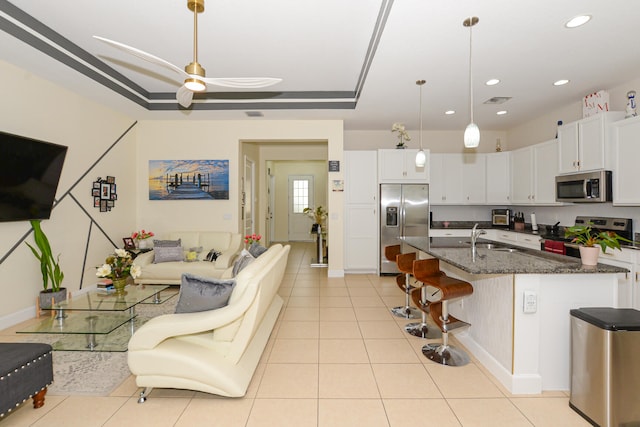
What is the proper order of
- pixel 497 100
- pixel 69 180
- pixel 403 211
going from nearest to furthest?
Answer: pixel 69 180, pixel 497 100, pixel 403 211

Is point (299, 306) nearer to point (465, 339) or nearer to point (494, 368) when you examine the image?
point (465, 339)

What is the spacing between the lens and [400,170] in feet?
19.2

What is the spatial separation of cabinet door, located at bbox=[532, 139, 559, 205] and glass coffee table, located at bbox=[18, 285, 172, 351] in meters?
5.78

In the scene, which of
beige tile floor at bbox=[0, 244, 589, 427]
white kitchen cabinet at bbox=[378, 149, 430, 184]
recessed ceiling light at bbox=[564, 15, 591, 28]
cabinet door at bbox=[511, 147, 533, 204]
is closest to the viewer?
beige tile floor at bbox=[0, 244, 589, 427]

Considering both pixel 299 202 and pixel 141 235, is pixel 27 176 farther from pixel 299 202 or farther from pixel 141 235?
pixel 299 202

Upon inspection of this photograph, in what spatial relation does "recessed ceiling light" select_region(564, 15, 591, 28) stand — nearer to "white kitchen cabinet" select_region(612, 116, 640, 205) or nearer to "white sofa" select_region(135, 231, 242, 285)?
"white kitchen cabinet" select_region(612, 116, 640, 205)

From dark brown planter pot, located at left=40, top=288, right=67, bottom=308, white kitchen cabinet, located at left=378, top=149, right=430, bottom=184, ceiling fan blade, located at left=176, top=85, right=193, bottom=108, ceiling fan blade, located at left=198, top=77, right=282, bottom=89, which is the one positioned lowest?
dark brown planter pot, located at left=40, top=288, right=67, bottom=308

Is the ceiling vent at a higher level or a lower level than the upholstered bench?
higher

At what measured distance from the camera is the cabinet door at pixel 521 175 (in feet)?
17.4

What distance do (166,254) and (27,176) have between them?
1.96 m

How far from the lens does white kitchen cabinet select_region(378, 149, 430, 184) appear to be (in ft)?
19.1

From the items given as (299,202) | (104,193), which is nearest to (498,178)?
(299,202)

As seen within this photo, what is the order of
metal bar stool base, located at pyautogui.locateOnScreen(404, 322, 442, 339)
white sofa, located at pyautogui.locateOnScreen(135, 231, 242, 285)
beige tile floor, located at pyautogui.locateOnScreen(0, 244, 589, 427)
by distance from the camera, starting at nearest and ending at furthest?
beige tile floor, located at pyautogui.locateOnScreen(0, 244, 589, 427) → metal bar stool base, located at pyautogui.locateOnScreen(404, 322, 442, 339) → white sofa, located at pyautogui.locateOnScreen(135, 231, 242, 285)

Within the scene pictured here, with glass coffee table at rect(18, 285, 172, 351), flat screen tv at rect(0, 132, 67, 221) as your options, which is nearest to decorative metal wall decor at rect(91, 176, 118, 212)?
flat screen tv at rect(0, 132, 67, 221)
